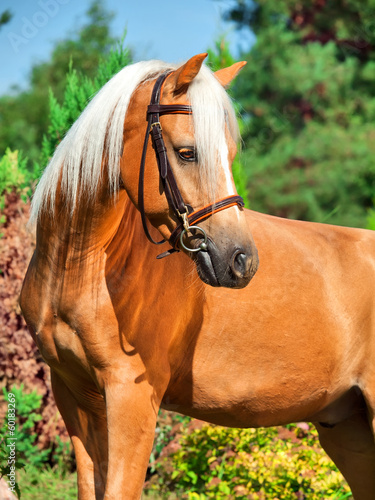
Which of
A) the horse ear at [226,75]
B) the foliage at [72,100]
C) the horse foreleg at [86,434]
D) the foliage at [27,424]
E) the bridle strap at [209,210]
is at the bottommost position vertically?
the foliage at [27,424]

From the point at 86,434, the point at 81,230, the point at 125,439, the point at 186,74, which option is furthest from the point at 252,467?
the point at 186,74

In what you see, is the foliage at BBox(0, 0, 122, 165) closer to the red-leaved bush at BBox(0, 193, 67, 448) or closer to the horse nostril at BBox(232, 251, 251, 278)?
the red-leaved bush at BBox(0, 193, 67, 448)

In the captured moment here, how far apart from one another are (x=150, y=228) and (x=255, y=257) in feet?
1.90

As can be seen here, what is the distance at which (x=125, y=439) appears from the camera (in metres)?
2.41

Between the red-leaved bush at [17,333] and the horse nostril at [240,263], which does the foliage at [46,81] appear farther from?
the horse nostril at [240,263]

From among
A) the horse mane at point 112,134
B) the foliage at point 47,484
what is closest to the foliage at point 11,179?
the foliage at point 47,484

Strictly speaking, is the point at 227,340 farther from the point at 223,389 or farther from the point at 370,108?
the point at 370,108

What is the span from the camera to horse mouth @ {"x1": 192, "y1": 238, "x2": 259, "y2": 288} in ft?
7.21

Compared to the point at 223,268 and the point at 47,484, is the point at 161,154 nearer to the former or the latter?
the point at 223,268

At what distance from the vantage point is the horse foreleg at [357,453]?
343 centimetres

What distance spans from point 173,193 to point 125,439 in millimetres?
999

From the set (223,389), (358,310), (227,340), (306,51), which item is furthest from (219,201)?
(306,51)

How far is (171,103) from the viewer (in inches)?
90.9

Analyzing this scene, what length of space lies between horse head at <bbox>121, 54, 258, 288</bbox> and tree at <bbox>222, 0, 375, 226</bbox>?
1536 centimetres
